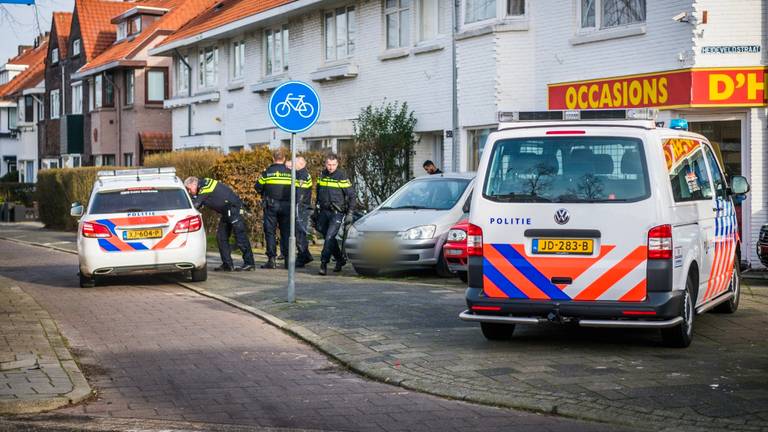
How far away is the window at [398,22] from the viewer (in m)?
24.3

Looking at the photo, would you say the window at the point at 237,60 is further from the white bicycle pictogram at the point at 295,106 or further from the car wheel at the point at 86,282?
the white bicycle pictogram at the point at 295,106

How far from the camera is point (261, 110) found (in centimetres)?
3170

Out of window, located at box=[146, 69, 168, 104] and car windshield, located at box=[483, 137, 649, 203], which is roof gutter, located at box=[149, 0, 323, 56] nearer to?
window, located at box=[146, 69, 168, 104]

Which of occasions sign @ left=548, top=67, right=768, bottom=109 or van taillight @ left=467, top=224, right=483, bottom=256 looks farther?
occasions sign @ left=548, top=67, right=768, bottom=109

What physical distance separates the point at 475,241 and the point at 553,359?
47.5 inches

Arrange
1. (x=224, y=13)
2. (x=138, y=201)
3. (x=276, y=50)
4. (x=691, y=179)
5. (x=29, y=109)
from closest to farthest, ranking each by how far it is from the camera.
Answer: (x=691, y=179)
(x=138, y=201)
(x=276, y=50)
(x=224, y=13)
(x=29, y=109)

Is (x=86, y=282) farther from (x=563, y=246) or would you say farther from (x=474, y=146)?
(x=474, y=146)

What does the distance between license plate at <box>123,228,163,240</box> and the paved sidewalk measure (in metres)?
2.87

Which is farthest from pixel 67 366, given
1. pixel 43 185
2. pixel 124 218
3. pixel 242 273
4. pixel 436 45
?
pixel 43 185

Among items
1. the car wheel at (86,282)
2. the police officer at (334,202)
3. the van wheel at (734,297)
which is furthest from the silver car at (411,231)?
the van wheel at (734,297)

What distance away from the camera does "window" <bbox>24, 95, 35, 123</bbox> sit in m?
64.8

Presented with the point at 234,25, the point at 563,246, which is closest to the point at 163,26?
the point at 234,25

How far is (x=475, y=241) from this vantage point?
9.55 m

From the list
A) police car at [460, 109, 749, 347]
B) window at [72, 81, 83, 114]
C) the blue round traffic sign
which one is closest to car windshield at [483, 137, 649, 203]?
police car at [460, 109, 749, 347]
